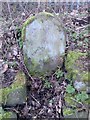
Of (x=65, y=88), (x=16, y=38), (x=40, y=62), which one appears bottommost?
(x=65, y=88)

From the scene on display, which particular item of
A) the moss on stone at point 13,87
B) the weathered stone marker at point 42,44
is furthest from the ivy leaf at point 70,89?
the moss on stone at point 13,87

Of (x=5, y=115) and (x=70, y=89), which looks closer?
(x=5, y=115)

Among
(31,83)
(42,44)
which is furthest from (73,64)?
(31,83)

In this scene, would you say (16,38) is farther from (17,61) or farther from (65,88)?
(65,88)

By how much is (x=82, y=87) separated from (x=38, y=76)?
631mm

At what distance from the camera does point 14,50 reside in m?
4.10

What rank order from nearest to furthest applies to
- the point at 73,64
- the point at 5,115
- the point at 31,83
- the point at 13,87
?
the point at 5,115 < the point at 13,87 < the point at 73,64 < the point at 31,83

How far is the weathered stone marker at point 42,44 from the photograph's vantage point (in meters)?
3.82

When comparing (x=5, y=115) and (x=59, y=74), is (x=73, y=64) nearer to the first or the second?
(x=59, y=74)

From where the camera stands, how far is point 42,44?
3.85m

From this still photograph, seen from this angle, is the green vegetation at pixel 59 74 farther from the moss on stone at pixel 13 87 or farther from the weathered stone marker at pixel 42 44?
the moss on stone at pixel 13 87

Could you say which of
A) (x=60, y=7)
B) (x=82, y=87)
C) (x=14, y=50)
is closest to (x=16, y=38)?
(x=14, y=50)

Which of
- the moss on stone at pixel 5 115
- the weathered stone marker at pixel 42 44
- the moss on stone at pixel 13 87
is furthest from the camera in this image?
the weathered stone marker at pixel 42 44

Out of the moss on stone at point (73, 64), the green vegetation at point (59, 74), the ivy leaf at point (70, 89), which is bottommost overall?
the ivy leaf at point (70, 89)
